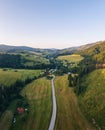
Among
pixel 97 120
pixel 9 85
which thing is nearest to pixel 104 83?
pixel 97 120

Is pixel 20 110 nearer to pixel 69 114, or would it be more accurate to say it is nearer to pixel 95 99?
pixel 69 114

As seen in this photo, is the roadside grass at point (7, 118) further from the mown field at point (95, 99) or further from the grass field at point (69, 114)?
the mown field at point (95, 99)

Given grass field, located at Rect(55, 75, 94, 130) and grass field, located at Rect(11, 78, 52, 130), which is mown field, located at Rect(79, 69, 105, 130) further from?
grass field, located at Rect(11, 78, 52, 130)

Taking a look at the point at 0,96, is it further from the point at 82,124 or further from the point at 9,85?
the point at 82,124

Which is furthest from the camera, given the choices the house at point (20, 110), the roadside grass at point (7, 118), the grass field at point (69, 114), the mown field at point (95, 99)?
the house at point (20, 110)

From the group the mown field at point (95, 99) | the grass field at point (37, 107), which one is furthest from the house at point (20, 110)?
the mown field at point (95, 99)
